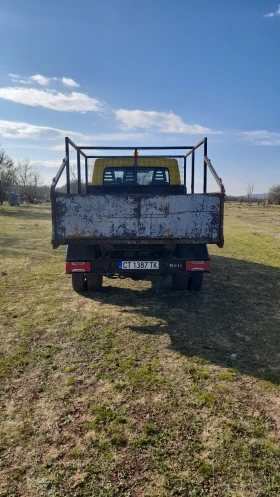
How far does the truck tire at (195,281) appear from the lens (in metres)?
5.34

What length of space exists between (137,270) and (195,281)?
3.96ft

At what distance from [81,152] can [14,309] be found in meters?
4.01

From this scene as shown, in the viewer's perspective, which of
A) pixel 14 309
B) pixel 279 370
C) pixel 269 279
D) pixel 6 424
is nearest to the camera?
pixel 6 424

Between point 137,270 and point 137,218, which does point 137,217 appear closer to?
point 137,218

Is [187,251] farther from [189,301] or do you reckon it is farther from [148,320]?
[148,320]

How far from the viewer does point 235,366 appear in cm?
324

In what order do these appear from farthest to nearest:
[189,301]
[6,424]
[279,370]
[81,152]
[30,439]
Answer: [81,152] < [189,301] < [279,370] < [6,424] < [30,439]

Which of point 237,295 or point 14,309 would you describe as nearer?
point 14,309

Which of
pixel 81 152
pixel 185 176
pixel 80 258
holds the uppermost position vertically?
pixel 81 152

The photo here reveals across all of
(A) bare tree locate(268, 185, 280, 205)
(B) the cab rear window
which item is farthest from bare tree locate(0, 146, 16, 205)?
(A) bare tree locate(268, 185, 280, 205)

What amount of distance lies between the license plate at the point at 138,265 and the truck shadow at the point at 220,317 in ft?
2.14

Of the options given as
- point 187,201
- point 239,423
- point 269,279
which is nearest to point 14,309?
point 187,201

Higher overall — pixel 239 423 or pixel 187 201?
pixel 187 201

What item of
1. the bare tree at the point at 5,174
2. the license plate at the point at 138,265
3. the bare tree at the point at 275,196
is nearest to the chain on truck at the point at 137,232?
the license plate at the point at 138,265
